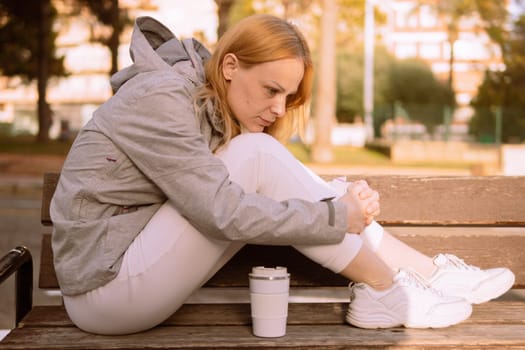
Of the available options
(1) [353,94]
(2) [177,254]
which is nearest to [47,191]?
(2) [177,254]

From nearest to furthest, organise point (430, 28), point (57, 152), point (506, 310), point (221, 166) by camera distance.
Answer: point (221, 166) → point (506, 310) → point (57, 152) → point (430, 28)

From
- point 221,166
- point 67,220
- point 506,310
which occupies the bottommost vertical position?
point 506,310

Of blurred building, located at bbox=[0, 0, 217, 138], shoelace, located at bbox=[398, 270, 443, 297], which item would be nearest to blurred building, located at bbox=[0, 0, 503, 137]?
blurred building, located at bbox=[0, 0, 217, 138]

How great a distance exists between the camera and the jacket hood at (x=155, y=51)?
2.79 m

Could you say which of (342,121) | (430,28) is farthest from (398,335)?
(430,28)

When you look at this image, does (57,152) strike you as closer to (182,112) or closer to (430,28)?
(182,112)

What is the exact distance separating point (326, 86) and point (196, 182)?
18742 millimetres

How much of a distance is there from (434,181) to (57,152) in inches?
891

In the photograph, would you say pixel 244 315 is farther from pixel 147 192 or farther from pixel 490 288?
pixel 490 288

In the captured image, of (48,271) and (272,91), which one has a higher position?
(272,91)

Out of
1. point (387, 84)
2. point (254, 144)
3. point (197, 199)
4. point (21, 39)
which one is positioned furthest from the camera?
point (387, 84)

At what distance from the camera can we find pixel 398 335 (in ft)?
8.68

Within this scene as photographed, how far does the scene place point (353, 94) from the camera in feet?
166

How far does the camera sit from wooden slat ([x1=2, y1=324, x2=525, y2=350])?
2.50 meters
